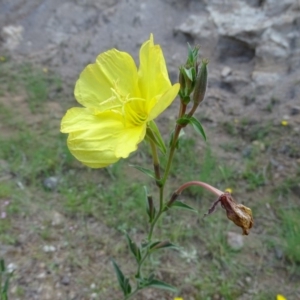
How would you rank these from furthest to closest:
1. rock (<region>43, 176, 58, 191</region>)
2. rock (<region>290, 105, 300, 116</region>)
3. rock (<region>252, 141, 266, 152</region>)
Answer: rock (<region>290, 105, 300, 116</region>)
rock (<region>252, 141, 266, 152</region>)
rock (<region>43, 176, 58, 191</region>)

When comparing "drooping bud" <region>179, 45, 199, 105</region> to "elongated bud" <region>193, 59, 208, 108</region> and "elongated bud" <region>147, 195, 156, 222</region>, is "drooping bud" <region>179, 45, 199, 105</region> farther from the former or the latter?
"elongated bud" <region>147, 195, 156, 222</region>

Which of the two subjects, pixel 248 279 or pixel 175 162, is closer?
pixel 248 279

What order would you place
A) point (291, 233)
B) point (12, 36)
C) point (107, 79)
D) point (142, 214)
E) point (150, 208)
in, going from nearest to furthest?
point (107, 79) < point (150, 208) < point (291, 233) < point (142, 214) < point (12, 36)

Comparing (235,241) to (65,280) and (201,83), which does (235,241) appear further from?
(201,83)

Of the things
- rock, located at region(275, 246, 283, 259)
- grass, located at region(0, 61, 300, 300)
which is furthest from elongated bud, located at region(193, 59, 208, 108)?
rock, located at region(275, 246, 283, 259)

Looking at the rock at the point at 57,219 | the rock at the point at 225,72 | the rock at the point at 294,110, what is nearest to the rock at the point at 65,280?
the rock at the point at 57,219

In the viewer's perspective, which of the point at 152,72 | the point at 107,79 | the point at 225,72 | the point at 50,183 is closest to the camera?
the point at 152,72

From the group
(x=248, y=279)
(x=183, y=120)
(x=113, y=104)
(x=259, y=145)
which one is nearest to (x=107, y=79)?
(x=113, y=104)
